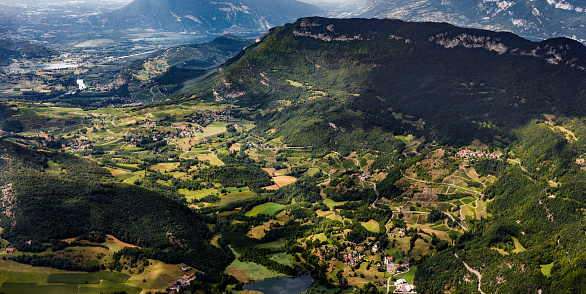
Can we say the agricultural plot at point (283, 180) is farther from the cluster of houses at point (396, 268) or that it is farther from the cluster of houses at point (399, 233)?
the cluster of houses at point (396, 268)

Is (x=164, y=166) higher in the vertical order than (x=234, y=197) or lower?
higher

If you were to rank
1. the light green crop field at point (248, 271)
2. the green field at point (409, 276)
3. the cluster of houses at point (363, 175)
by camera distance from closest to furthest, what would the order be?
the green field at point (409, 276)
the light green crop field at point (248, 271)
the cluster of houses at point (363, 175)

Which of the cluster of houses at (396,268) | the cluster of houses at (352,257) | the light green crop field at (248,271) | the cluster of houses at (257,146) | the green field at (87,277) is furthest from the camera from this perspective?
the cluster of houses at (257,146)

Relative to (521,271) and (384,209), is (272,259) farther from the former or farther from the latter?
(521,271)

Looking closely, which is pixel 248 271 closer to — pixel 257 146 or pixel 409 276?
pixel 409 276

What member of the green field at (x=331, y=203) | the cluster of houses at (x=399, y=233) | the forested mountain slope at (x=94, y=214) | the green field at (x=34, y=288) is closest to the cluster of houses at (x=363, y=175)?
the green field at (x=331, y=203)

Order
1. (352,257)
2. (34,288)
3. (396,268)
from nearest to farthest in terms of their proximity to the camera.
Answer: (34,288) < (396,268) < (352,257)

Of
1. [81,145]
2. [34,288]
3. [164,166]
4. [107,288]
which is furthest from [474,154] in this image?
[81,145]
